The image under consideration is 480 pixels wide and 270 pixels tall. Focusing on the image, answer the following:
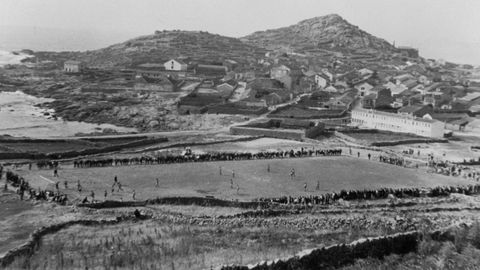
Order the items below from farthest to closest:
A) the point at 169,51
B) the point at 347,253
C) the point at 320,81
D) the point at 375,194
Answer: the point at 169,51 → the point at 320,81 → the point at 375,194 → the point at 347,253

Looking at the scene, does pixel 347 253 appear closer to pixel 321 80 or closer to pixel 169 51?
pixel 321 80

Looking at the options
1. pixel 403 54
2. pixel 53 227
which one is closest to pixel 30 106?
pixel 53 227

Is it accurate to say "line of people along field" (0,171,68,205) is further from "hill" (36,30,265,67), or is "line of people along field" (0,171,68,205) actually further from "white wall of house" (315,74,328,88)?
"hill" (36,30,265,67)

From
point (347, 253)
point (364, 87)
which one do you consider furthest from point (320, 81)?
point (347, 253)

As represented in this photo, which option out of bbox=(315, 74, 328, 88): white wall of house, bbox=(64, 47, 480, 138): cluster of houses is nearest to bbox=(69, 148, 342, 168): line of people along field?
bbox=(64, 47, 480, 138): cluster of houses

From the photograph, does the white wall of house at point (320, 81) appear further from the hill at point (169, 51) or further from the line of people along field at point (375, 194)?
the line of people along field at point (375, 194)

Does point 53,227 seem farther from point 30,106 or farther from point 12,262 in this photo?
point 30,106

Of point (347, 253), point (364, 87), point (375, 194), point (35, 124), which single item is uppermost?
point (364, 87)
